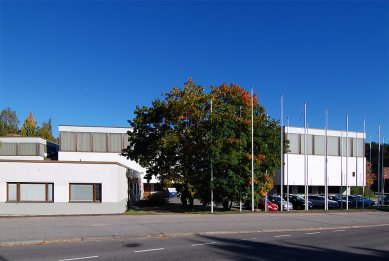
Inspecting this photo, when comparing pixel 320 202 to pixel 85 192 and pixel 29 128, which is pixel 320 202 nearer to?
pixel 85 192

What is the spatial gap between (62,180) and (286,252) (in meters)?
17.8

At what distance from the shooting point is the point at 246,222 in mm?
20578

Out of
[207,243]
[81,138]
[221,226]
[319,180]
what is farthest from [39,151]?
[207,243]

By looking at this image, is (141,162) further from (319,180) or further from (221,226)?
(319,180)

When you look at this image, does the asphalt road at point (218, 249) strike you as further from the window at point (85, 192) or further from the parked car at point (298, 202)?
the parked car at point (298, 202)

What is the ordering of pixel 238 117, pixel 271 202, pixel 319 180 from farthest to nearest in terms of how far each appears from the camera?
pixel 319 180 < pixel 271 202 < pixel 238 117

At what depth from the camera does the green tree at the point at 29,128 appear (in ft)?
291

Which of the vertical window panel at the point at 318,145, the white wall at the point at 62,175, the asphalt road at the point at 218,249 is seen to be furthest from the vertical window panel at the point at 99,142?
the asphalt road at the point at 218,249

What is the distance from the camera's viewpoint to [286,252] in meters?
12.1

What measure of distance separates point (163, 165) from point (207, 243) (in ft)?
65.0

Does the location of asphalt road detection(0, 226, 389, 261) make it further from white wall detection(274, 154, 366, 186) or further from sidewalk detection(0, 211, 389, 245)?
white wall detection(274, 154, 366, 186)

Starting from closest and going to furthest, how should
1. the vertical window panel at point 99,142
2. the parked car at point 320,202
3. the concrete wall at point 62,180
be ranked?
the concrete wall at point 62,180 → the parked car at point 320,202 → the vertical window panel at point 99,142

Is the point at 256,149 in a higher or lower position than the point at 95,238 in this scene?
higher

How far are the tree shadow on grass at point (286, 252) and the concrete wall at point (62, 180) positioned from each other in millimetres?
14273
